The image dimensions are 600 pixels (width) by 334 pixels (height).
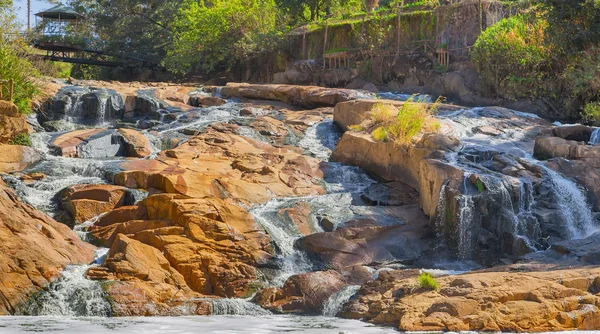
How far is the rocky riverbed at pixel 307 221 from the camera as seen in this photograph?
387 inches

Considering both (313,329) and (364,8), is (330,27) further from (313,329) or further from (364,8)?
(313,329)

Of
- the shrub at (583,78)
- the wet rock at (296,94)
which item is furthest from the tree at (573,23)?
the wet rock at (296,94)

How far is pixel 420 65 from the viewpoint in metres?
26.4

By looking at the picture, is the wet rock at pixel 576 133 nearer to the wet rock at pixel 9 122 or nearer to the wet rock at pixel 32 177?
the wet rock at pixel 32 177

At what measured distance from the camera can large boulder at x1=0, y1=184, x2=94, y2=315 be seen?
384 inches

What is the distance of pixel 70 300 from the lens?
9.97 meters

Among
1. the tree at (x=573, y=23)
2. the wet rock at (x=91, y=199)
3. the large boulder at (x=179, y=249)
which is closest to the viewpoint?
the large boulder at (x=179, y=249)

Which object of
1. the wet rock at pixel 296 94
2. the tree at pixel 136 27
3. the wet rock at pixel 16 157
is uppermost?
the tree at pixel 136 27

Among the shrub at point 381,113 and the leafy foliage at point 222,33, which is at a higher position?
the leafy foliage at point 222,33

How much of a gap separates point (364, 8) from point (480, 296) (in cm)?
2569

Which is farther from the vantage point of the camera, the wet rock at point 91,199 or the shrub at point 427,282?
the wet rock at point 91,199

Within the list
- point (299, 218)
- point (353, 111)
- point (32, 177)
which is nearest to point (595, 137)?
point (353, 111)

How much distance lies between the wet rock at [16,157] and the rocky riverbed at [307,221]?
0.15ft

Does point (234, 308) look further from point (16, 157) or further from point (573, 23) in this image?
point (573, 23)
